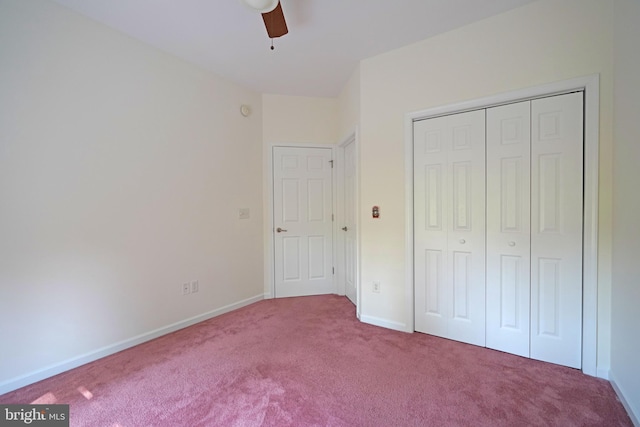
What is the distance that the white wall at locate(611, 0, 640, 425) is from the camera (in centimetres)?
146

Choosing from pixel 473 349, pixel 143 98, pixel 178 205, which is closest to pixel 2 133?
pixel 143 98

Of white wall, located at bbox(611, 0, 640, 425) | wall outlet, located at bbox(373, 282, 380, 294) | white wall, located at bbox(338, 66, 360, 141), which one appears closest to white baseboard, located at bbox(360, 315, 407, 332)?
wall outlet, located at bbox(373, 282, 380, 294)

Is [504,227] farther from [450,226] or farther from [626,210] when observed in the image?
[626,210]

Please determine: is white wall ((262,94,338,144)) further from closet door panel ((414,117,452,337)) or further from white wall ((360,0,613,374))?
closet door panel ((414,117,452,337))

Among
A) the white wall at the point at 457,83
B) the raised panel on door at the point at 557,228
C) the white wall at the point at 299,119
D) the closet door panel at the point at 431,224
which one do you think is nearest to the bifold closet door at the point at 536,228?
the raised panel on door at the point at 557,228

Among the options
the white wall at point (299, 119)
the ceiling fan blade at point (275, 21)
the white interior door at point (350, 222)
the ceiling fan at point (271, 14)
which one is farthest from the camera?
the white wall at point (299, 119)

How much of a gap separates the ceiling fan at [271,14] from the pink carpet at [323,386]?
2.24m

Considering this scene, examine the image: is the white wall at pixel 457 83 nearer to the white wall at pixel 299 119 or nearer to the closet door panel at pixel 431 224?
the closet door panel at pixel 431 224

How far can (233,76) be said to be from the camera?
9.98ft

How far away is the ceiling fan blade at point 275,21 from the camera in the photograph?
1.65 metres

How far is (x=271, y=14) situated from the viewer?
1655 mm

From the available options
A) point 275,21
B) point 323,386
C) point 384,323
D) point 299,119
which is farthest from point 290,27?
point 384,323

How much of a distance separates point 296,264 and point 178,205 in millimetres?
1659

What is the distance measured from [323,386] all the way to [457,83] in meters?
2.56
